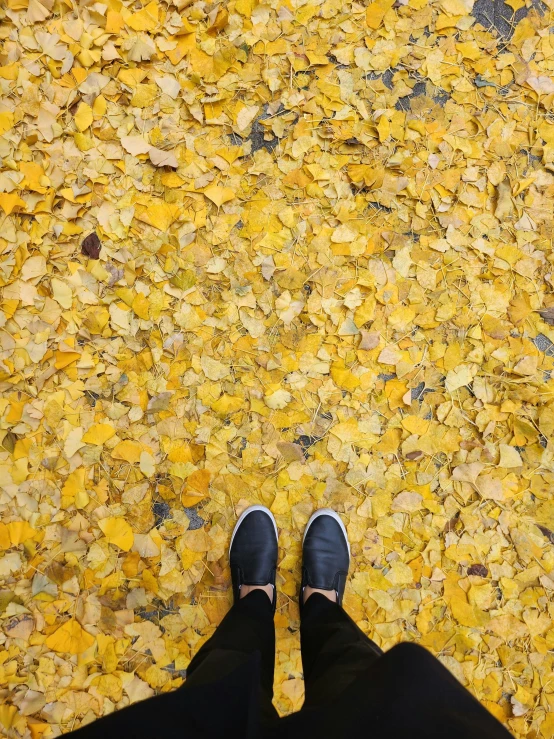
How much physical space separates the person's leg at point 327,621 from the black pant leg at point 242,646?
0.10 meters

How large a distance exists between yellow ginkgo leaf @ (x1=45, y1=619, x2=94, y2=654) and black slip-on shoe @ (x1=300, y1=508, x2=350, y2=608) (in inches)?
25.6

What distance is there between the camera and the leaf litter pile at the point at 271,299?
4.93 ft

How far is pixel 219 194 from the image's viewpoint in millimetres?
1549

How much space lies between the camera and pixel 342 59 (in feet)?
5.12

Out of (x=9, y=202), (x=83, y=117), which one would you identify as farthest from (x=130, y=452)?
(x=83, y=117)

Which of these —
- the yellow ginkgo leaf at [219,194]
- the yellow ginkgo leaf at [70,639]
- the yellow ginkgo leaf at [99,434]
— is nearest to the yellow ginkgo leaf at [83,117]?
the yellow ginkgo leaf at [219,194]

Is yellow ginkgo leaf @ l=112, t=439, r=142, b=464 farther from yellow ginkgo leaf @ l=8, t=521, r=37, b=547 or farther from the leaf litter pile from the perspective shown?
yellow ginkgo leaf @ l=8, t=521, r=37, b=547

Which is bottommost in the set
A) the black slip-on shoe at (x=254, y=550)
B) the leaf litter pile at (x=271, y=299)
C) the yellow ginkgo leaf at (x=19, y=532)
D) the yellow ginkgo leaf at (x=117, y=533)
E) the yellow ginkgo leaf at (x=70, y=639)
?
the yellow ginkgo leaf at (x=70, y=639)

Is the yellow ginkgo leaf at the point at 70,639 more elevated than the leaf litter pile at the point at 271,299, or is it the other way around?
the leaf litter pile at the point at 271,299

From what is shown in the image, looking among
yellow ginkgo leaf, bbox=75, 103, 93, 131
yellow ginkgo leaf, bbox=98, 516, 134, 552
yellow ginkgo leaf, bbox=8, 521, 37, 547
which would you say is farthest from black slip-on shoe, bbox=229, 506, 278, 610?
yellow ginkgo leaf, bbox=75, 103, 93, 131

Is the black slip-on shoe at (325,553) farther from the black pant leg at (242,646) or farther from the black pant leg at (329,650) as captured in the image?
the black pant leg at (242,646)

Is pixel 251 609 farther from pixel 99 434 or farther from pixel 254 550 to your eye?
pixel 99 434

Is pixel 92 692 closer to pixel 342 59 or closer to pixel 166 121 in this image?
pixel 166 121

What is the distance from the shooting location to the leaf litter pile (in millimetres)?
1503
